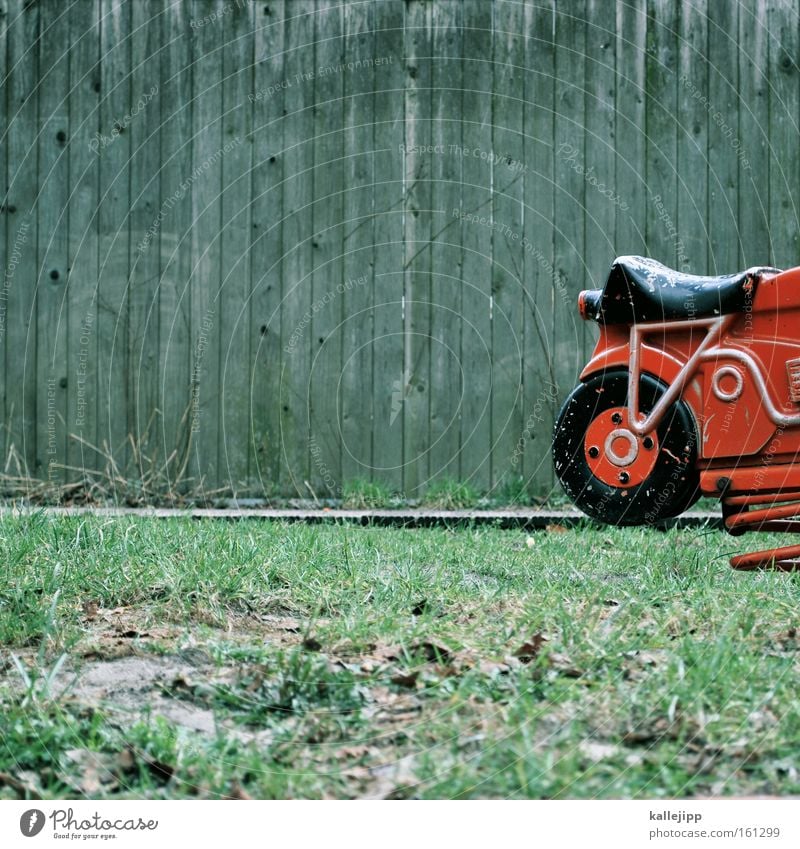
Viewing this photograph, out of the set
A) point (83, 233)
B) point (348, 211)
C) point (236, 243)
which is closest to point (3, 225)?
point (83, 233)

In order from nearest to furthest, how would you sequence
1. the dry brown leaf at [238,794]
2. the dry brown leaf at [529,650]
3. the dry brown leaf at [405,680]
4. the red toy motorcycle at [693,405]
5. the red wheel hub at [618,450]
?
1. the dry brown leaf at [238,794]
2. the dry brown leaf at [405,680]
3. the dry brown leaf at [529,650]
4. the red toy motorcycle at [693,405]
5. the red wheel hub at [618,450]

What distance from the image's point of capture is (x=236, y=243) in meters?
5.14

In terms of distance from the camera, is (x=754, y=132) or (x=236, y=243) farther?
(x=236, y=243)

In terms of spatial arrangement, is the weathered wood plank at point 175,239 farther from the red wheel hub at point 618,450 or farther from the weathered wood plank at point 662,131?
the red wheel hub at point 618,450

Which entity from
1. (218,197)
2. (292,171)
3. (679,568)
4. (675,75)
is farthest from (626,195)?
(679,568)

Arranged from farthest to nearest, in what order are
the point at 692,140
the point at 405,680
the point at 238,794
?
→ the point at 692,140, the point at 405,680, the point at 238,794

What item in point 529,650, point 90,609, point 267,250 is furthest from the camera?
point 267,250

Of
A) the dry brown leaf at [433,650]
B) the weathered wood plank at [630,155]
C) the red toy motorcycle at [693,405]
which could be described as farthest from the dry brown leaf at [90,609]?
the weathered wood plank at [630,155]

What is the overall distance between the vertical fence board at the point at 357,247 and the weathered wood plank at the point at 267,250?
344 mm

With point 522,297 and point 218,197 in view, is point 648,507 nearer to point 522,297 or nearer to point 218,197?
point 522,297

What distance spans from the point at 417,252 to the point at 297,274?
25.6 inches

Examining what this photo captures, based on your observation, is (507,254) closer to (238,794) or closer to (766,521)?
(766,521)

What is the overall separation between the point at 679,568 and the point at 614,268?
966 mm

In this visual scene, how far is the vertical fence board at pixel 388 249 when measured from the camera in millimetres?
5039
